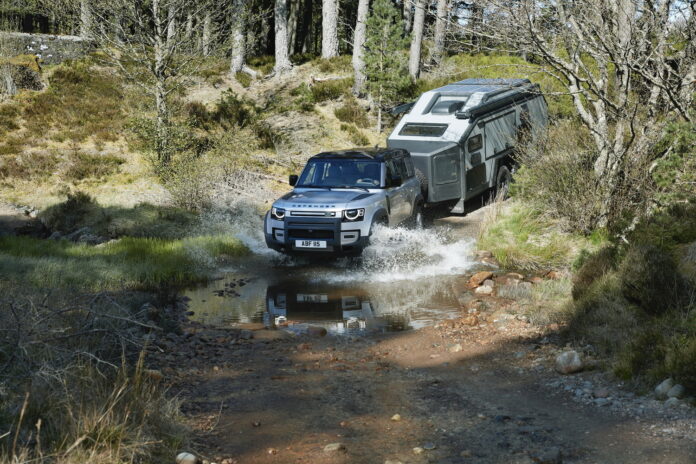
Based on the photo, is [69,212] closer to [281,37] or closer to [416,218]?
[416,218]

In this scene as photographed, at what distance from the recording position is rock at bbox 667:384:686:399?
621 centimetres

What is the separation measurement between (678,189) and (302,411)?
6.98m

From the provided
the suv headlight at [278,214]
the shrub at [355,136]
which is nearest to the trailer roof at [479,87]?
the shrub at [355,136]

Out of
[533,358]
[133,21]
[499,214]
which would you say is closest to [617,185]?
[499,214]

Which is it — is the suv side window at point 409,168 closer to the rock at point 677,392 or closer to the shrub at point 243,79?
the rock at point 677,392

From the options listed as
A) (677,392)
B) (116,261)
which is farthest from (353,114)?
(677,392)

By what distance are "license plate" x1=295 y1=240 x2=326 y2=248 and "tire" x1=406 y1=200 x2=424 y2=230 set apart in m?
2.67

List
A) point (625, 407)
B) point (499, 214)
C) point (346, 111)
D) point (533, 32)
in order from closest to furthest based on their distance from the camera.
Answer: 1. point (625, 407)
2. point (533, 32)
3. point (499, 214)
4. point (346, 111)

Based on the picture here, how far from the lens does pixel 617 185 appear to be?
1305 centimetres

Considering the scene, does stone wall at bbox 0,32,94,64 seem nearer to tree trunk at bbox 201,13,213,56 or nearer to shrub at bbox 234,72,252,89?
shrub at bbox 234,72,252,89

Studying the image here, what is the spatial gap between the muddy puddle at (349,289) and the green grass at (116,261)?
58 centimetres

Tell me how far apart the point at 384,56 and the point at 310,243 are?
14.2 metres

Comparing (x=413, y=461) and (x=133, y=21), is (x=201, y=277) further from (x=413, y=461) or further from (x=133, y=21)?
(x=133, y=21)

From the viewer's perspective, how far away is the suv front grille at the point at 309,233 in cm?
1255
